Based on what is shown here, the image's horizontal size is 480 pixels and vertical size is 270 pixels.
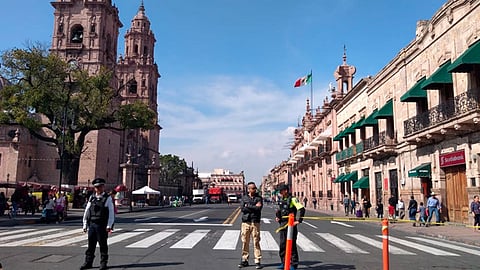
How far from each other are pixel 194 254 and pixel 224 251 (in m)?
0.93

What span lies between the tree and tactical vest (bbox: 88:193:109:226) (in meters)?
23.6

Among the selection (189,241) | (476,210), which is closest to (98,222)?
(189,241)

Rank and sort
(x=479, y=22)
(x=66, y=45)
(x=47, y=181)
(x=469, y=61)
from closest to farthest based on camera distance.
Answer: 1. (x=469, y=61)
2. (x=479, y=22)
3. (x=47, y=181)
4. (x=66, y=45)

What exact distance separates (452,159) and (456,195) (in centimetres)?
184

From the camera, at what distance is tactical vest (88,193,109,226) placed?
8.05 meters

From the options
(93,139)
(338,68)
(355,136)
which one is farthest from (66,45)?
(355,136)

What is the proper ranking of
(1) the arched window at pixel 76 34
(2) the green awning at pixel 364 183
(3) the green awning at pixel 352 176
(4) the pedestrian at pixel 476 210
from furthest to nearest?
1. (1) the arched window at pixel 76 34
2. (3) the green awning at pixel 352 176
3. (2) the green awning at pixel 364 183
4. (4) the pedestrian at pixel 476 210

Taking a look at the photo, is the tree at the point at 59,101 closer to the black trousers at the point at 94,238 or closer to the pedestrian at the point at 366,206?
the pedestrian at the point at 366,206

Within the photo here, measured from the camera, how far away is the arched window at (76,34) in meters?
57.9

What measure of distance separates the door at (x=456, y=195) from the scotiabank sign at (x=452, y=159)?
0.41 meters

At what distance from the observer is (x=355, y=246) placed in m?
12.0

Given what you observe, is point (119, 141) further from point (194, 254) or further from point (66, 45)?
point (194, 254)

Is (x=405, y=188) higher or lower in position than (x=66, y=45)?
lower

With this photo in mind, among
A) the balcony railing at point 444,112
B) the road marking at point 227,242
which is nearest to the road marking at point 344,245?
the road marking at point 227,242
